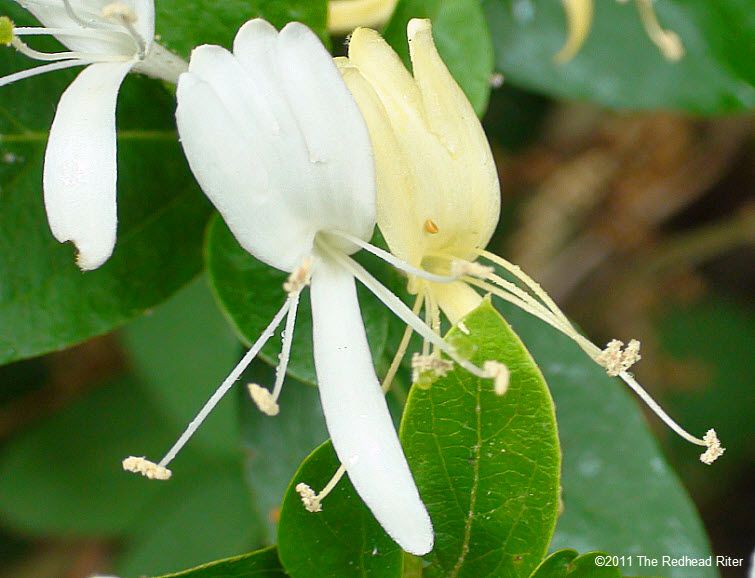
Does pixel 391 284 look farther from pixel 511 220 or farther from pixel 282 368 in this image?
pixel 511 220

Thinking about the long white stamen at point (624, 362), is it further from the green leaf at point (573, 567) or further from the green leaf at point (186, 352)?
the green leaf at point (186, 352)

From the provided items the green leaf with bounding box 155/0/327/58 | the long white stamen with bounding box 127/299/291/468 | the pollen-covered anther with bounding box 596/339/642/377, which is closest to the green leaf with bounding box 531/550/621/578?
the pollen-covered anther with bounding box 596/339/642/377

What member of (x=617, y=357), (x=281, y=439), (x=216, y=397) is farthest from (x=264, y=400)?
(x=281, y=439)

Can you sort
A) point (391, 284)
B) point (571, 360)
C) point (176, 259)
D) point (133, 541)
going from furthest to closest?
point (133, 541) → point (571, 360) → point (176, 259) → point (391, 284)

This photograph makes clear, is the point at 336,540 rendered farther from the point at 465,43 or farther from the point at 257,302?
the point at 465,43

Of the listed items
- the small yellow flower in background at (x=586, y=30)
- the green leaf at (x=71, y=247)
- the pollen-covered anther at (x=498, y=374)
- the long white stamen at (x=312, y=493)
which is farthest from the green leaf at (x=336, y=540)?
the small yellow flower in background at (x=586, y=30)

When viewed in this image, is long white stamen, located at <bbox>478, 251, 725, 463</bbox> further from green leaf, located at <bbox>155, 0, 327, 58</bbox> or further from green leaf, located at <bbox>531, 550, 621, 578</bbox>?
green leaf, located at <bbox>155, 0, 327, 58</bbox>

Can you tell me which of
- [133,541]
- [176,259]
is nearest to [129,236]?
[176,259]
